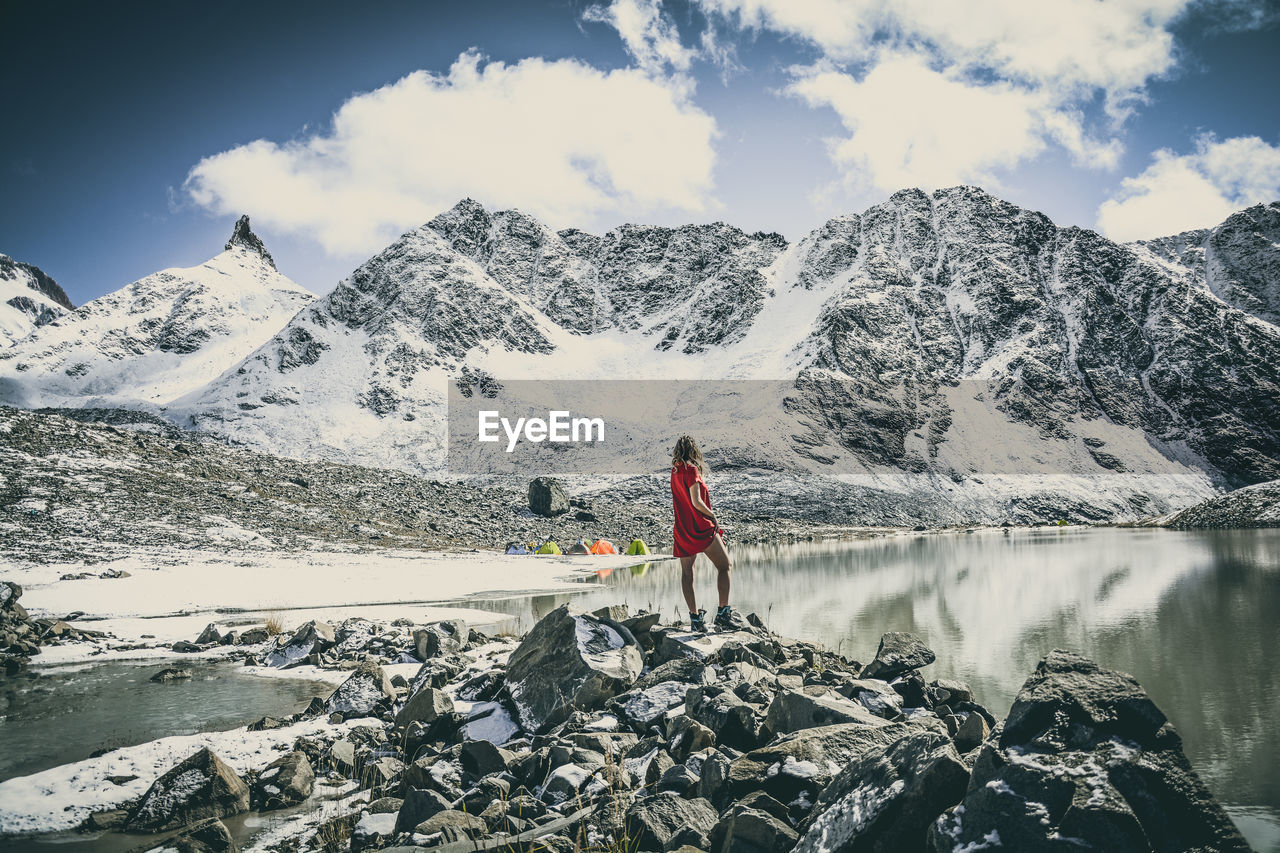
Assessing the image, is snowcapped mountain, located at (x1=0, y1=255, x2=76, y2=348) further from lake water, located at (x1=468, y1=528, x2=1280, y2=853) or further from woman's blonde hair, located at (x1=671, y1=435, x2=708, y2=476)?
woman's blonde hair, located at (x1=671, y1=435, x2=708, y2=476)

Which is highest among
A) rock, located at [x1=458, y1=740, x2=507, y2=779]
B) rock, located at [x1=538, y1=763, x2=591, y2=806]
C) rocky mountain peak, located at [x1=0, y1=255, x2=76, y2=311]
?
rocky mountain peak, located at [x1=0, y1=255, x2=76, y2=311]

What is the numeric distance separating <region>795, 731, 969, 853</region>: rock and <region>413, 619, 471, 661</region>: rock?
840 cm

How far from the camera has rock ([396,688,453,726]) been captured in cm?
686

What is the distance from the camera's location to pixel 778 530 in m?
54.1

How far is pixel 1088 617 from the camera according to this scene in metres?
12.9

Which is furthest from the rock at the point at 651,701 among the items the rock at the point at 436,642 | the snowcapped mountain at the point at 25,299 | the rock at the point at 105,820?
the snowcapped mountain at the point at 25,299

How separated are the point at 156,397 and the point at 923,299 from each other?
120m

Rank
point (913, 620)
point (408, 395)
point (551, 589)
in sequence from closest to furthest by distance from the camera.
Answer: point (913, 620), point (551, 589), point (408, 395)

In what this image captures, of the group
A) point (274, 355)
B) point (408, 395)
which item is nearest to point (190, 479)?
point (408, 395)

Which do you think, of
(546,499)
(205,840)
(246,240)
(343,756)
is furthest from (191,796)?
(246,240)

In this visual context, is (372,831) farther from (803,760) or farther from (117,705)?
(117,705)

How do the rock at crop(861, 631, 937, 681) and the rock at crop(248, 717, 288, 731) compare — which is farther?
the rock at crop(861, 631, 937, 681)

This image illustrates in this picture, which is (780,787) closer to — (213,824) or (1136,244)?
(213,824)

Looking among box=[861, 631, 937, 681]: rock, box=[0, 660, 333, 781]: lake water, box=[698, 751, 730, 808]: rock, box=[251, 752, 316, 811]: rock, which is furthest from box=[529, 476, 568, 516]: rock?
box=[698, 751, 730, 808]: rock
